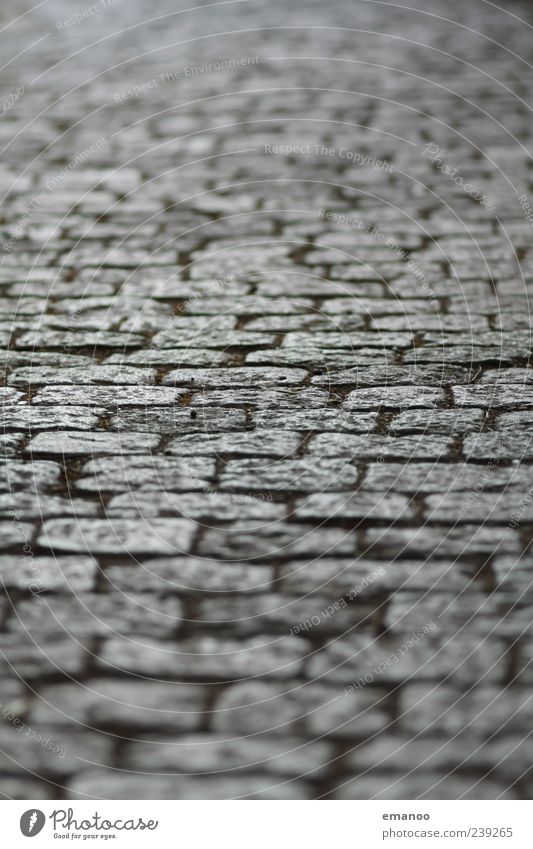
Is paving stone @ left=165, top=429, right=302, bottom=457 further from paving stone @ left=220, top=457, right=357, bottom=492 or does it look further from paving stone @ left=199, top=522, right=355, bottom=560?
paving stone @ left=199, top=522, right=355, bottom=560

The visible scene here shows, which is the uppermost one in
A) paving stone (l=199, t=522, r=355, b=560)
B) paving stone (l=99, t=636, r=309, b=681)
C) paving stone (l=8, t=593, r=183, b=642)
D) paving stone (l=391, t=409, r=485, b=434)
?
paving stone (l=391, t=409, r=485, b=434)

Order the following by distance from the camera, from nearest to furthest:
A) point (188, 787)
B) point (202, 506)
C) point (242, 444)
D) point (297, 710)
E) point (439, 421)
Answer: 1. point (188, 787)
2. point (297, 710)
3. point (202, 506)
4. point (242, 444)
5. point (439, 421)

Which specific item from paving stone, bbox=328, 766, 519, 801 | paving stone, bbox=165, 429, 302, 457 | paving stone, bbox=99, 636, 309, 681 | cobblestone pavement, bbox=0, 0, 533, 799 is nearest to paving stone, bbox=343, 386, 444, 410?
cobblestone pavement, bbox=0, 0, 533, 799

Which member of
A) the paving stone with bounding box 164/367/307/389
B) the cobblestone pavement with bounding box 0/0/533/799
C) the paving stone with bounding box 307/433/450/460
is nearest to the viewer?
the cobblestone pavement with bounding box 0/0/533/799

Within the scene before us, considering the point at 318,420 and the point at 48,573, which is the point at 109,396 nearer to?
the point at 318,420

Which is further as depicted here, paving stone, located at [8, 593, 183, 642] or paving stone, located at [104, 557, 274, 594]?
paving stone, located at [104, 557, 274, 594]

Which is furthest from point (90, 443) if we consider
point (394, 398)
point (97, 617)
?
point (394, 398)
